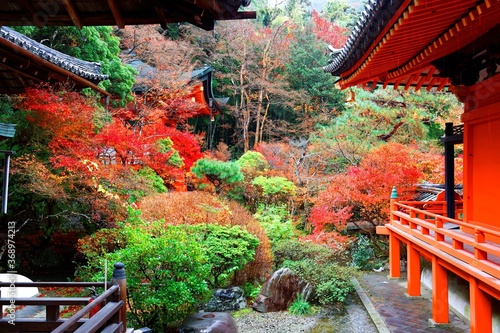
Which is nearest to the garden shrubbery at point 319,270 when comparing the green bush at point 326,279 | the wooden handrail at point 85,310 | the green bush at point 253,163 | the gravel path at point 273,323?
the green bush at point 326,279

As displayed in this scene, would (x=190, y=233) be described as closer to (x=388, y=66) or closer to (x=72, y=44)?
(x=388, y=66)

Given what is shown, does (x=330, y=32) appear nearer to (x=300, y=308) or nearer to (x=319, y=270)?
(x=319, y=270)

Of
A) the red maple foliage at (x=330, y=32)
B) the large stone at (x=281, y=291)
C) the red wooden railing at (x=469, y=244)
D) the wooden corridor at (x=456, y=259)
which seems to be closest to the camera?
the red wooden railing at (x=469, y=244)

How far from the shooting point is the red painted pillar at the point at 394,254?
A: 9.98 meters

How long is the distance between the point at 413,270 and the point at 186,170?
10.6 meters

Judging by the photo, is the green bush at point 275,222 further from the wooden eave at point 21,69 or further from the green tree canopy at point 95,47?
the wooden eave at point 21,69

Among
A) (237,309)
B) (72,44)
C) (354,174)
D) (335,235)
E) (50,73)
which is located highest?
(72,44)

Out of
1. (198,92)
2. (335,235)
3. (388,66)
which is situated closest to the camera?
(388,66)

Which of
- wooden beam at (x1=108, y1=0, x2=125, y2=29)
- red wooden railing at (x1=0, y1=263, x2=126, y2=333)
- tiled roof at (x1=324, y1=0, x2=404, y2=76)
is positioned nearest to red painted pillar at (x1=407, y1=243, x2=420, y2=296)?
tiled roof at (x1=324, y1=0, x2=404, y2=76)

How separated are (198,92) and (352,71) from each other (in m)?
14.1

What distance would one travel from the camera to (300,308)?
8789 mm

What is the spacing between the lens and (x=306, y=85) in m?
24.6

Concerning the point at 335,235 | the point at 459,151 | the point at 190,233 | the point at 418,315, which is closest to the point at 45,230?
the point at 190,233

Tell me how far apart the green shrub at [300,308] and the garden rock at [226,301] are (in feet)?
Answer: 4.14
